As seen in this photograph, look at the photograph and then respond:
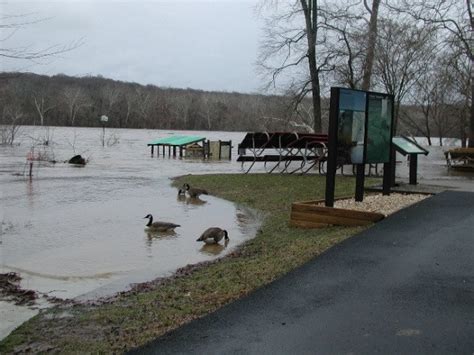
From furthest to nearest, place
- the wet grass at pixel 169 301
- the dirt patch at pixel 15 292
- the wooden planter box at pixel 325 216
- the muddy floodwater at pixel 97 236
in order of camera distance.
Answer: the wooden planter box at pixel 325 216, the muddy floodwater at pixel 97 236, the dirt patch at pixel 15 292, the wet grass at pixel 169 301

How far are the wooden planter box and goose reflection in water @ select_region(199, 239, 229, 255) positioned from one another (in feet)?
4.47

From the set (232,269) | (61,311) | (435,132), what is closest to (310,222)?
(232,269)

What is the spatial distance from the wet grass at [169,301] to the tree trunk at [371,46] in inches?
619

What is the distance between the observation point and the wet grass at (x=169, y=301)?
5121 millimetres

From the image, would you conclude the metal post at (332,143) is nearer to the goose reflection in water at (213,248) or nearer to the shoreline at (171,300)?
the shoreline at (171,300)

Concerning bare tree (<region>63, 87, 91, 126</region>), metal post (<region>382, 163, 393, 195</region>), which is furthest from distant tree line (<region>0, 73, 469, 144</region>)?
metal post (<region>382, 163, 393, 195</region>)

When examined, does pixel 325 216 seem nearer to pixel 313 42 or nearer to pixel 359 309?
pixel 359 309

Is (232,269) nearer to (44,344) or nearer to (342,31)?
(44,344)

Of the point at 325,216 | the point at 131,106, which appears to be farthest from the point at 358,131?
the point at 131,106

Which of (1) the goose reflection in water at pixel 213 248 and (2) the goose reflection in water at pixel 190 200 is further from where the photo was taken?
(2) the goose reflection in water at pixel 190 200

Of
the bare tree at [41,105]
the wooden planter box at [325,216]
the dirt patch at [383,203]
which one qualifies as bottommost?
the wooden planter box at [325,216]

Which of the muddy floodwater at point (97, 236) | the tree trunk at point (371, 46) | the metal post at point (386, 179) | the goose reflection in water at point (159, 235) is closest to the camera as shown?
the muddy floodwater at point (97, 236)

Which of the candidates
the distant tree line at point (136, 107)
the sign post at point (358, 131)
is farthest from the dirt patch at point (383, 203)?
the distant tree line at point (136, 107)

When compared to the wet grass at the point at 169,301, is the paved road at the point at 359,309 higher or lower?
higher
